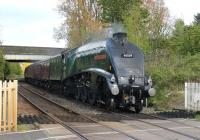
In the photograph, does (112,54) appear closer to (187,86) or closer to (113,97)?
(113,97)

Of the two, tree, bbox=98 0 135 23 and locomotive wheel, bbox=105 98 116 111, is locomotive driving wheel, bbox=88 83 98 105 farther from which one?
tree, bbox=98 0 135 23

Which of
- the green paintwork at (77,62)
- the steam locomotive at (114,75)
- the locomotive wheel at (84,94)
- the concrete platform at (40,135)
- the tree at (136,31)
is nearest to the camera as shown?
the concrete platform at (40,135)

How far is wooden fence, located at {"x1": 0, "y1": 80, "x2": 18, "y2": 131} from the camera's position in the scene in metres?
13.8

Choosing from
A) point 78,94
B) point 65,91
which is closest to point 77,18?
point 65,91

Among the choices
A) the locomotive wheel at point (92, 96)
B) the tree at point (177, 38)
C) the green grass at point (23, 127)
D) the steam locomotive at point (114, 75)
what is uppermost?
the tree at point (177, 38)

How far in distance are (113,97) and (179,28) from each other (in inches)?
785

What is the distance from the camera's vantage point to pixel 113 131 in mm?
14734

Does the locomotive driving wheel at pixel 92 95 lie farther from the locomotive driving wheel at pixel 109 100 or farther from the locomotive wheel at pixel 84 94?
the locomotive driving wheel at pixel 109 100

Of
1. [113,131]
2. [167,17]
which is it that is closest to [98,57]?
[113,131]

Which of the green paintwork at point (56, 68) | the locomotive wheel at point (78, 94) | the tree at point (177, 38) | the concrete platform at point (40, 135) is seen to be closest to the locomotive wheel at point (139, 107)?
the locomotive wheel at point (78, 94)

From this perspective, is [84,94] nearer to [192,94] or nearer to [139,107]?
[139,107]

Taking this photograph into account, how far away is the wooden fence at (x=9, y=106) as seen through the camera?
541 inches

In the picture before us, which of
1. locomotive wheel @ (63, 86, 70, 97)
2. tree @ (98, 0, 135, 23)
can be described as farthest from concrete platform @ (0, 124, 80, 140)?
tree @ (98, 0, 135, 23)

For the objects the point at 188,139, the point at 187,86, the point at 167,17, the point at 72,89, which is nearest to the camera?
the point at 188,139
